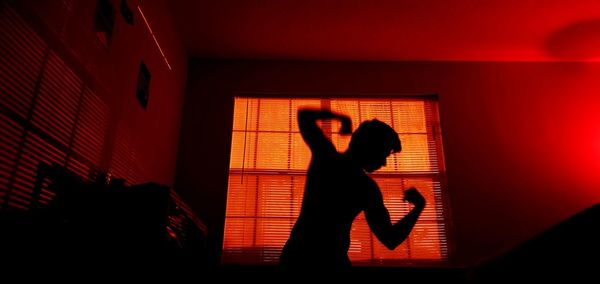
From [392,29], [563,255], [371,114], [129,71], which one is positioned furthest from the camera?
[371,114]

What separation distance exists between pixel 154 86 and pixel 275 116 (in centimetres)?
117

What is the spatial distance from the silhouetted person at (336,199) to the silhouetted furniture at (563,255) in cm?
95

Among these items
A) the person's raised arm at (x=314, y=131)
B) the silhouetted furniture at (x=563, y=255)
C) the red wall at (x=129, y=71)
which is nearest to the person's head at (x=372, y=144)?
the person's raised arm at (x=314, y=131)

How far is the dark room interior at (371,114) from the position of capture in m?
2.41

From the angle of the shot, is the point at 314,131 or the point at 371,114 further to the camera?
the point at 371,114

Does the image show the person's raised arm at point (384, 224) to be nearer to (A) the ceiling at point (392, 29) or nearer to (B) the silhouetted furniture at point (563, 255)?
(B) the silhouetted furniture at point (563, 255)

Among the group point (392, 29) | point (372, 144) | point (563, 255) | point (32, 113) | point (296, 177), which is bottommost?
point (563, 255)

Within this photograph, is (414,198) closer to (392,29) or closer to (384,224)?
(384,224)

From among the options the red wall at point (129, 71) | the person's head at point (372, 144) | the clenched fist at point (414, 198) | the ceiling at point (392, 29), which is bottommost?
the clenched fist at point (414, 198)

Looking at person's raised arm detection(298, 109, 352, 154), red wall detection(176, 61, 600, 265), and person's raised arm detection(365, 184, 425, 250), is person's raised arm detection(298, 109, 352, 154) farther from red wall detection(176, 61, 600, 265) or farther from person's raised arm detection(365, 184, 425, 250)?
red wall detection(176, 61, 600, 265)

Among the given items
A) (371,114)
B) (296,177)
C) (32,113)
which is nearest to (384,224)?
(32,113)

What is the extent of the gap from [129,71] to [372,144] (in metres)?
1.70

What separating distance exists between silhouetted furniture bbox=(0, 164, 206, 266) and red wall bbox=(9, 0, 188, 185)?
593 mm

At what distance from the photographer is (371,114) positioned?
12.1 ft
